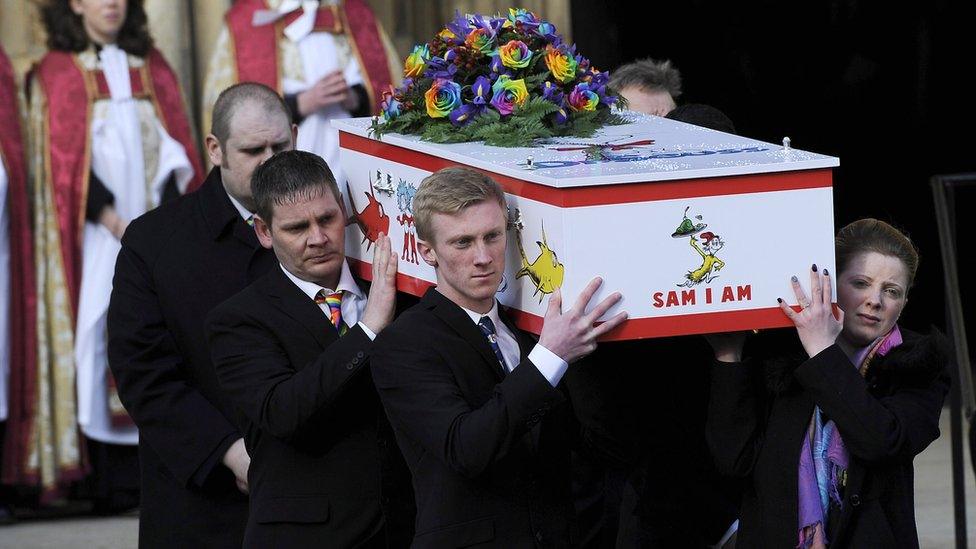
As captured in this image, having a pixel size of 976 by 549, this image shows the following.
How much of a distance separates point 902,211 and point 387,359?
502cm

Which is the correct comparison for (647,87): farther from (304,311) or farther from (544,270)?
(544,270)

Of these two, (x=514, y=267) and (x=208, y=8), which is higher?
(x=208, y=8)

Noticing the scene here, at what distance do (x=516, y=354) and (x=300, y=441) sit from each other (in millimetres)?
506

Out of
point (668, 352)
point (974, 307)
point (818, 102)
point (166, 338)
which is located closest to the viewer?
point (668, 352)

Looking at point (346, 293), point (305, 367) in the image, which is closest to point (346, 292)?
point (346, 293)

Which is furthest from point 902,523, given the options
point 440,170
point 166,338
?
point 166,338

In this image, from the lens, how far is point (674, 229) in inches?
128

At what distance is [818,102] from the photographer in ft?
25.1

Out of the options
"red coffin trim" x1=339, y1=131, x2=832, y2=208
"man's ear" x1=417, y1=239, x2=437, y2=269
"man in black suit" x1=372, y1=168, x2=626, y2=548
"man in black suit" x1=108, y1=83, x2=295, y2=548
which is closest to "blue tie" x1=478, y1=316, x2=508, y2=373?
"man in black suit" x1=372, y1=168, x2=626, y2=548

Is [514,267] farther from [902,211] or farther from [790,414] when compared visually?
[902,211]

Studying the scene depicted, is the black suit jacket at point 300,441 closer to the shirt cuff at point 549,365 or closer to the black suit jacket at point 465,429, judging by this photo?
the black suit jacket at point 465,429

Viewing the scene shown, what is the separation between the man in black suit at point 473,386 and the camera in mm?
3182

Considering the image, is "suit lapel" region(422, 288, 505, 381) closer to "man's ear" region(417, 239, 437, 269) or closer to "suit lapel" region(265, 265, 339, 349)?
"man's ear" region(417, 239, 437, 269)

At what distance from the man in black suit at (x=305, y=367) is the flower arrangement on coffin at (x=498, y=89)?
265 mm
